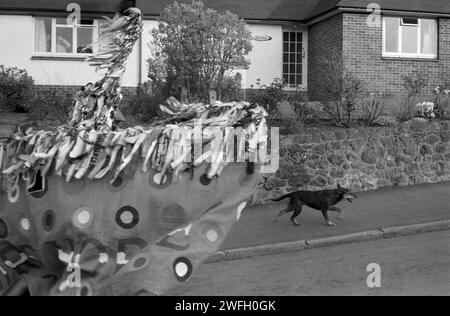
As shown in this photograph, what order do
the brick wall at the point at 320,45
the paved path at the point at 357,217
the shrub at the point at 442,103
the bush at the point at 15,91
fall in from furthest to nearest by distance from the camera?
the brick wall at the point at 320,45 → the bush at the point at 15,91 → the shrub at the point at 442,103 → the paved path at the point at 357,217

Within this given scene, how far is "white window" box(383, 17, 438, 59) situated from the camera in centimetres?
1775

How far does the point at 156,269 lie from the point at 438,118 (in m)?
12.0

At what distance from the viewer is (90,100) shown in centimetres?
371

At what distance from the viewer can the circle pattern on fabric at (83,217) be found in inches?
121

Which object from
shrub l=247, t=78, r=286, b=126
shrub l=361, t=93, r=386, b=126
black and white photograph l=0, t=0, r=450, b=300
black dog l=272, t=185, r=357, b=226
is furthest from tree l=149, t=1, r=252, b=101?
black dog l=272, t=185, r=357, b=226

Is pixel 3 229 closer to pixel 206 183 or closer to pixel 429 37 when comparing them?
pixel 206 183

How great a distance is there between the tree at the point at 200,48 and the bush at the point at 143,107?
0.38 m

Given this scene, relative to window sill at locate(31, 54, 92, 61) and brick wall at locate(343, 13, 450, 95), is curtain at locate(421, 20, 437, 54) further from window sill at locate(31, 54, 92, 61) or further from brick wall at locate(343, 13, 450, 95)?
window sill at locate(31, 54, 92, 61)

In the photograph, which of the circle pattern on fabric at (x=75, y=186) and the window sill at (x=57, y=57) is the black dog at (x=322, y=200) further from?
the window sill at (x=57, y=57)

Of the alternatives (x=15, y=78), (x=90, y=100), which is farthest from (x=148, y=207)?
(x=15, y=78)

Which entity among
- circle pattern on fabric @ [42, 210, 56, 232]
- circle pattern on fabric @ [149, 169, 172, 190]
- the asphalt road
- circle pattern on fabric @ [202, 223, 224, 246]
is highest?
circle pattern on fabric @ [149, 169, 172, 190]

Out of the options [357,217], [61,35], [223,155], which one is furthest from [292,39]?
[223,155]

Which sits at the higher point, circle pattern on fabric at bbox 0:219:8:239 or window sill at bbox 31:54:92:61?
window sill at bbox 31:54:92:61

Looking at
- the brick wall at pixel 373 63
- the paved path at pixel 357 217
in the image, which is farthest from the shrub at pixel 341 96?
the brick wall at pixel 373 63
